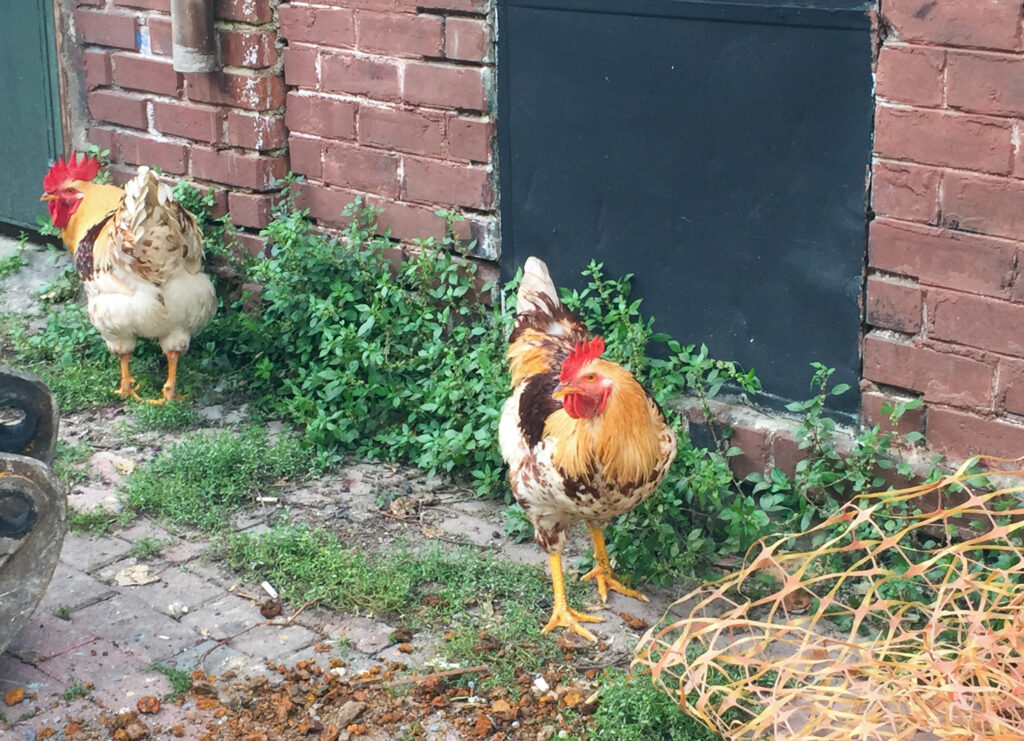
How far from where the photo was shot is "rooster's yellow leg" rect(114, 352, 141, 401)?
5.55 meters

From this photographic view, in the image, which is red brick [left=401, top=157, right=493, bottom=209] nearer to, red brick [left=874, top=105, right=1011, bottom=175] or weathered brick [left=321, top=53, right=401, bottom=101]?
weathered brick [left=321, top=53, right=401, bottom=101]

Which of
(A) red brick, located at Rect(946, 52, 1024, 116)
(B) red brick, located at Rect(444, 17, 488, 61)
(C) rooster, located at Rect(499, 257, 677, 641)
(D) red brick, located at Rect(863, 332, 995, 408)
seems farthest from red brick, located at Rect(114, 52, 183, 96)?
(A) red brick, located at Rect(946, 52, 1024, 116)

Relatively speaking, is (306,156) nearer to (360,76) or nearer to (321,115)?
(321,115)

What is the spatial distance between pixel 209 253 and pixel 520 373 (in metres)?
2.25

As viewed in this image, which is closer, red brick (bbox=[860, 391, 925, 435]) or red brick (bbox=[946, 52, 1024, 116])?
red brick (bbox=[946, 52, 1024, 116])

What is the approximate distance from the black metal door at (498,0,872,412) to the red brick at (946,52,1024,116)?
0.31 metres

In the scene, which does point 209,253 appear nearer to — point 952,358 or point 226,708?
point 226,708

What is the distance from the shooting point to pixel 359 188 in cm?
534

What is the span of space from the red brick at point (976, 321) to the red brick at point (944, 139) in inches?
15.4

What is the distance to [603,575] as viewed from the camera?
4.01 m

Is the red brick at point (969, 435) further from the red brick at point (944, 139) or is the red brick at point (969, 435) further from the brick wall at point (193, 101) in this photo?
the brick wall at point (193, 101)

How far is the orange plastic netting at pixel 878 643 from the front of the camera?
2203 mm

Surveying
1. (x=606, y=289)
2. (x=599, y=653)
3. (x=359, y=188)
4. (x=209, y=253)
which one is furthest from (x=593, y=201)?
(x=209, y=253)

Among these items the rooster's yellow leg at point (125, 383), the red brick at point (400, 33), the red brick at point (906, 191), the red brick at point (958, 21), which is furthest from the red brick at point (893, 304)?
the rooster's yellow leg at point (125, 383)
